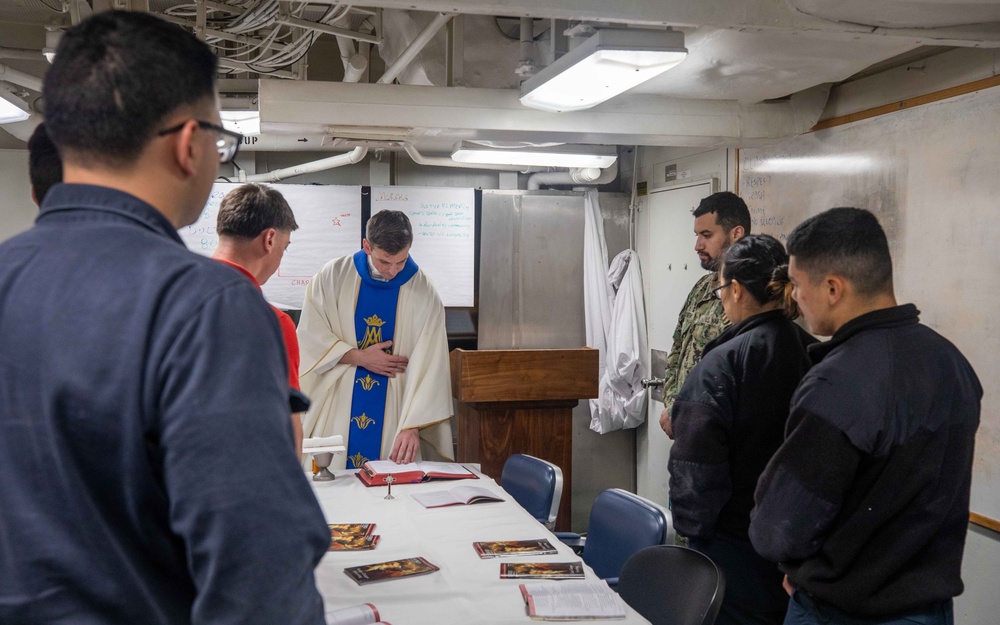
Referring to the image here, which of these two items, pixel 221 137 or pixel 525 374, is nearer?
pixel 221 137

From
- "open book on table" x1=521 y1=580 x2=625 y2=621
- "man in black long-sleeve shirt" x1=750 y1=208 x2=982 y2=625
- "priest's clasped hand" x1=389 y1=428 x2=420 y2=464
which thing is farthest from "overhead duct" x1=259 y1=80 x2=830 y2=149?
"open book on table" x1=521 y1=580 x2=625 y2=621

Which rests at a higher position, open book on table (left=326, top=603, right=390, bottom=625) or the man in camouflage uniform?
the man in camouflage uniform

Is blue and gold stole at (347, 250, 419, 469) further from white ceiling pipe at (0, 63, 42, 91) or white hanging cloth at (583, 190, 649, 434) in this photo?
white ceiling pipe at (0, 63, 42, 91)

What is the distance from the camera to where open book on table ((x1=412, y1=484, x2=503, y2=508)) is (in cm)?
282

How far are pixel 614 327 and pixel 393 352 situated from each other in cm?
200

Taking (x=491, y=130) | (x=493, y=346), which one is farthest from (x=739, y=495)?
(x=493, y=346)

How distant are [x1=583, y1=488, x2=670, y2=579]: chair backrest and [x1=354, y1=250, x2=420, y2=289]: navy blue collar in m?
1.45

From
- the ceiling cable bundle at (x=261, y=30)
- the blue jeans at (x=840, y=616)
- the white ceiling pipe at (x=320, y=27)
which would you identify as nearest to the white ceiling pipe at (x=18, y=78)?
the ceiling cable bundle at (x=261, y=30)

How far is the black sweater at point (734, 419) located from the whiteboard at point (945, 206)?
82cm

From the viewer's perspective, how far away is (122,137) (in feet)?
3.00

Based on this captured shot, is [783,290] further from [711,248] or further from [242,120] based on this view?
[242,120]

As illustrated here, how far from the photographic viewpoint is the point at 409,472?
321 centimetres

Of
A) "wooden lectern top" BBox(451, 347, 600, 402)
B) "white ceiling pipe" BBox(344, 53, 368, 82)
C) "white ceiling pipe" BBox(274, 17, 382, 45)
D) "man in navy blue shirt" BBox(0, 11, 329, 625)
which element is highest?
"white ceiling pipe" BBox(274, 17, 382, 45)

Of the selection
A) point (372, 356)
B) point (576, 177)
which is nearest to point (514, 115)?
point (372, 356)
